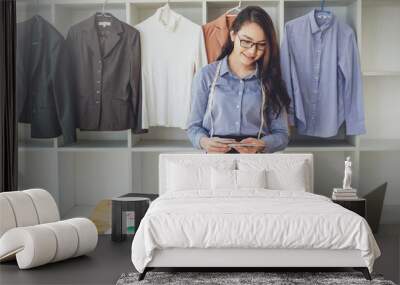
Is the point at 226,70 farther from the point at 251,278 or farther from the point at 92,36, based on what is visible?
the point at 251,278

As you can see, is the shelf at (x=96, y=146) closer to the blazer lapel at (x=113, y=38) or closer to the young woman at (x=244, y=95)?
the young woman at (x=244, y=95)

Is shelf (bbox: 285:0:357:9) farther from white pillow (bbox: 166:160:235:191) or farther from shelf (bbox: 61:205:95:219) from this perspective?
shelf (bbox: 61:205:95:219)

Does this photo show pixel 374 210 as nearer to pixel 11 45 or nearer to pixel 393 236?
pixel 393 236

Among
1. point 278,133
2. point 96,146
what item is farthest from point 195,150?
point 96,146

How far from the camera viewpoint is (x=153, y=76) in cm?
674

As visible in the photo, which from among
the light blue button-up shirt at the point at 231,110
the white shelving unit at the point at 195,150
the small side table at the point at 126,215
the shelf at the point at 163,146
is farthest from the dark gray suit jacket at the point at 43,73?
the light blue button-up shirt at the point at 231,110

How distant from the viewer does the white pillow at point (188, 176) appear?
592 centimetres

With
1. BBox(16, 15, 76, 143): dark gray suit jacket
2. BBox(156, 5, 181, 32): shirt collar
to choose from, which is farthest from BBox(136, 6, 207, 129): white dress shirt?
BBox(16, 15, 76, 143): dark gray suit jacket

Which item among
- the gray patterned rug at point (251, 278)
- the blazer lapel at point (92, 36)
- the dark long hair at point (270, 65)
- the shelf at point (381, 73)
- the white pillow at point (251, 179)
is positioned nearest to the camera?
the gray patterned rug at point (251, 278)

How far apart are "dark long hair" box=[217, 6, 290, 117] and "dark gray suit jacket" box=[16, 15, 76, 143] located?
1.66 metres

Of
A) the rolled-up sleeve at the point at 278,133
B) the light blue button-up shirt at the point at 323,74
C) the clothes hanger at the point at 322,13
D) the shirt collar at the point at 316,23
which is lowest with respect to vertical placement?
the rolled-up sleeve at the point at 278,133

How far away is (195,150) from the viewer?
6.75 metres

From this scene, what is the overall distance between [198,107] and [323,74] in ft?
3.99

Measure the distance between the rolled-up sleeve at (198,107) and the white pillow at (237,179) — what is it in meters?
0.89
